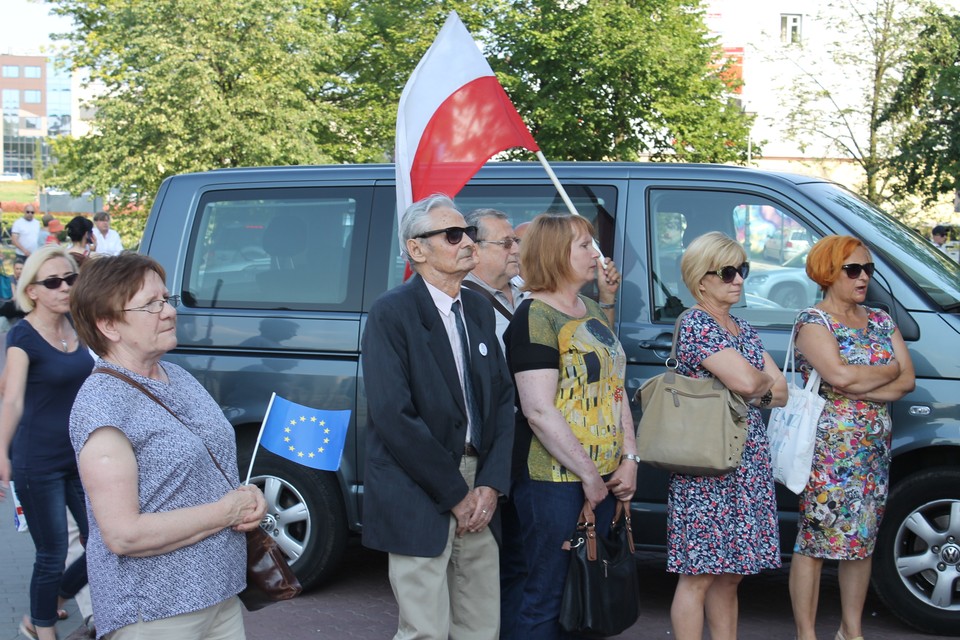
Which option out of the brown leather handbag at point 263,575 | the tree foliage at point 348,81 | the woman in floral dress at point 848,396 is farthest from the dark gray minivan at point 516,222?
the tree foliage at point 348,81

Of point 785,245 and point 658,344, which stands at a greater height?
point 785,245

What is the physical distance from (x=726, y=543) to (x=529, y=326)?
112 centimetres

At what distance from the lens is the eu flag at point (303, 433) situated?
370 cm

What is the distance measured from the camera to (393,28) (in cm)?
2616

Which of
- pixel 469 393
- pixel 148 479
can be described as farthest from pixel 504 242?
pixel 148 479

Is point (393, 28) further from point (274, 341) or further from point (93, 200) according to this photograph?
point (274, 341)

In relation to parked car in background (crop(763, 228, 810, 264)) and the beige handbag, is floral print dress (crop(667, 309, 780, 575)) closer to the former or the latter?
the beige handbag

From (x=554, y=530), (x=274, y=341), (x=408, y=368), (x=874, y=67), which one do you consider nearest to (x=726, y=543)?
(x=554, y=530)

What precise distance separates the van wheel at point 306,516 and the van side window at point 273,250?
33.2 inches

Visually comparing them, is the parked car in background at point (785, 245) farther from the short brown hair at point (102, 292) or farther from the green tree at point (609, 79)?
the green tree at point (609, 79)

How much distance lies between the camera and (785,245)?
5.16 metres

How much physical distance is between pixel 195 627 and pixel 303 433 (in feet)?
2.99

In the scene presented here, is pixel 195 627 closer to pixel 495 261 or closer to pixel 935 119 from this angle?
pixel 495 261

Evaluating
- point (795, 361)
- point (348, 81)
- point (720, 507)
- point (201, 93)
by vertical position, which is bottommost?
point (720, 507)
